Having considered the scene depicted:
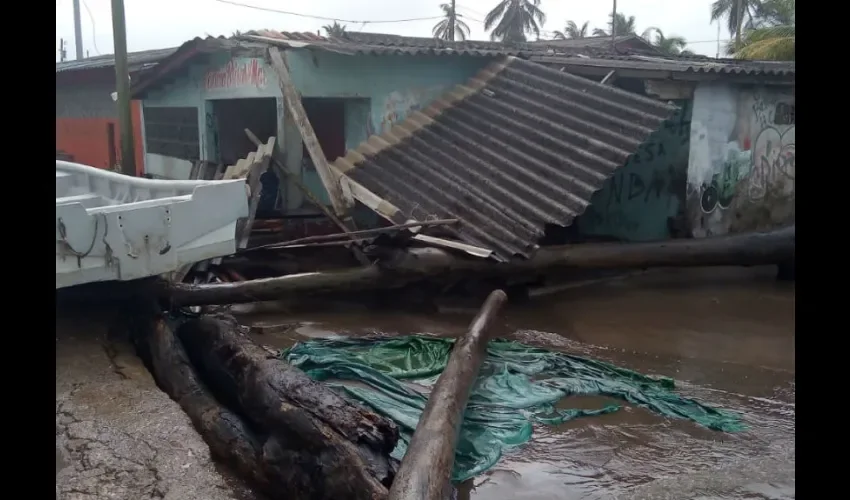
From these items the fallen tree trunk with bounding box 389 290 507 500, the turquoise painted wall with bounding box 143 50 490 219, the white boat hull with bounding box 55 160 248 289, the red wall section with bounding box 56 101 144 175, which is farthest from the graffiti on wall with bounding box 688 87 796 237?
the red wall section with bounding box 56 101 144 175

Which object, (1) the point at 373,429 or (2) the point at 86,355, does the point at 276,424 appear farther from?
(2) the point at 86,355

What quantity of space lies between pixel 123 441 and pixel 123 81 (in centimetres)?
843

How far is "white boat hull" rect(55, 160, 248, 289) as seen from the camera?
5602 millimetres

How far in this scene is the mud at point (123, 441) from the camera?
13.5ft

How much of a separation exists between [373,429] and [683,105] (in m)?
9.01

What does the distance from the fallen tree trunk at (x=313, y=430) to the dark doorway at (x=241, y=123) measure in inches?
363

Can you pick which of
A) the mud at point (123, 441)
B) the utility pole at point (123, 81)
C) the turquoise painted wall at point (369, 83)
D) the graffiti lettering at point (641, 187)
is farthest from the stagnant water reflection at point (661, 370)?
the utility pole at point (123, 81)

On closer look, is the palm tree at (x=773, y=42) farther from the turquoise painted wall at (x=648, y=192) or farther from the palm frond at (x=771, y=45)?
the turquoise painted wall at (x=648, y=192)

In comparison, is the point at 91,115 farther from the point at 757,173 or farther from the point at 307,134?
the point at 757,173

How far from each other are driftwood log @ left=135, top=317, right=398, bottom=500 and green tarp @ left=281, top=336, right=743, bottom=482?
87 cm
